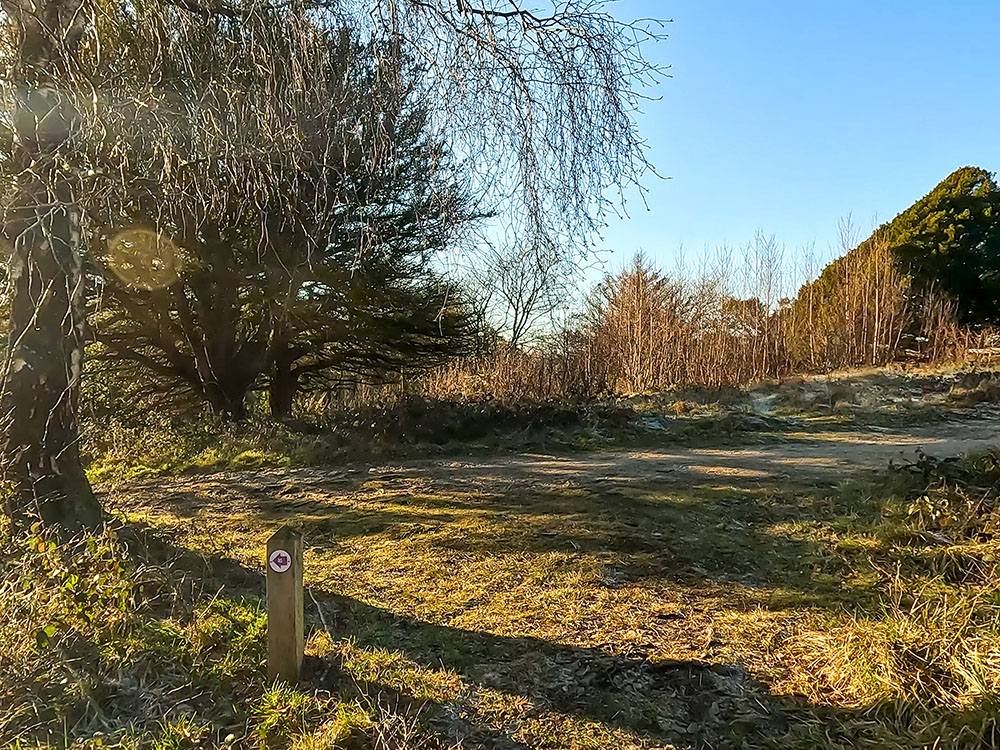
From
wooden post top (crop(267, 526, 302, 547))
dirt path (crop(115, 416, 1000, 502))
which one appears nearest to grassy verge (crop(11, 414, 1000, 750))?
wooden post top (crop(267, 526, 302, 547))

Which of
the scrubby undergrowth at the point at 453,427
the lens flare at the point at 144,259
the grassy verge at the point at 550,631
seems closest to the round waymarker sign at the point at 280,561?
the grassy verge at the point at 550,631

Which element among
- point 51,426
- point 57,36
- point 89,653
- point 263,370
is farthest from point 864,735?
point 263,370

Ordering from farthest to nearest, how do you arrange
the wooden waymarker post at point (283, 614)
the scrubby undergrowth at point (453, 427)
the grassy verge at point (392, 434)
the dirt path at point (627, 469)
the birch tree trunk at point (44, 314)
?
the scrubby undergrowth at point (453, 427)
the grassy verge at point (392, 434)
the dirt path at point (627, 469)
the birch tree trunk at point (44, 314)
the wooden waymarker post at point (283, 614)

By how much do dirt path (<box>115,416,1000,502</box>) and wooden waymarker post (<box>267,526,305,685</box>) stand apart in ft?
10.8

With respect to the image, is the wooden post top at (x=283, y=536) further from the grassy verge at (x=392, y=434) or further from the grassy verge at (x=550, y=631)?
the grassy verge at (x=392, y=434)

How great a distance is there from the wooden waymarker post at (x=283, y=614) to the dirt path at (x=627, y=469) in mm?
3293

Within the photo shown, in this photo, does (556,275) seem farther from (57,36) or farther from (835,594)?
(57,36)

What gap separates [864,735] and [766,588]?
1.24 m

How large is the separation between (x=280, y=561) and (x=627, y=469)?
4.50 meters

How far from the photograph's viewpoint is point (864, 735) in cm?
226

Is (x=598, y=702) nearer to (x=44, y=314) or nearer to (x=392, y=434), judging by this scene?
(x=44, y=314)

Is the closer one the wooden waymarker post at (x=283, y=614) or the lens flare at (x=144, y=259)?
the wooden waymarker post at (x=283, y=614)

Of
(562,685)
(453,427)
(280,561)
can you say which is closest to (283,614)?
(280,561)

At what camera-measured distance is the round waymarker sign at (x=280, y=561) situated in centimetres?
258
